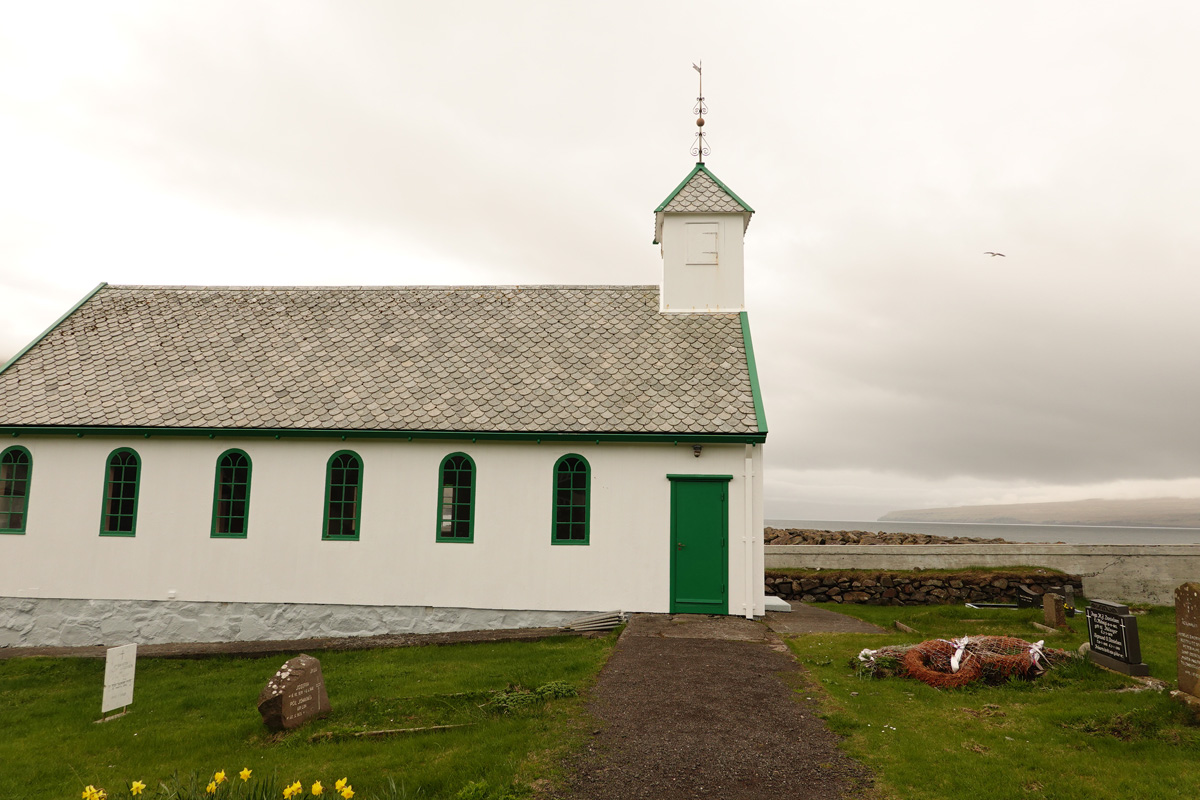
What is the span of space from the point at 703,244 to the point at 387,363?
829 centimetres

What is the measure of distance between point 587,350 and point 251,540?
8366 millimetres

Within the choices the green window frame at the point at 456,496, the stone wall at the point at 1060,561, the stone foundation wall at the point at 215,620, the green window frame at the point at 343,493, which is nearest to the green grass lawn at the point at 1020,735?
the stone foundation wall at the point at 215,620

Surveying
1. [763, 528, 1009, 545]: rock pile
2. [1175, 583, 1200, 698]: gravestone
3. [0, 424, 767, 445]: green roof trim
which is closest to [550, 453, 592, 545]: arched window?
[0, 424, 767, 445]: green roof trim

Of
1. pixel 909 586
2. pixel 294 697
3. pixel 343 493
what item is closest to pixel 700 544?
pixel 343 493

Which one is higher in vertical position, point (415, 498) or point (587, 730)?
point (415, 498)

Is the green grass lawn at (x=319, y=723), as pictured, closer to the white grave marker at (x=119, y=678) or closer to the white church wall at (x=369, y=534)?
the white grave marker at (x=119, y=678)

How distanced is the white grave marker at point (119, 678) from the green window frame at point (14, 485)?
747 cm

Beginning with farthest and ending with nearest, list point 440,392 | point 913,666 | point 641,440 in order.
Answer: point 440,392, point 641,440, point 913,666

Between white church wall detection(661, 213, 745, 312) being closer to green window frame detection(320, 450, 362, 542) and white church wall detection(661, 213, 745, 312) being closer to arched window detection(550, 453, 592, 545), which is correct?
arched window detection(550, 453, 592, 545)

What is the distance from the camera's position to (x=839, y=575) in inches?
771

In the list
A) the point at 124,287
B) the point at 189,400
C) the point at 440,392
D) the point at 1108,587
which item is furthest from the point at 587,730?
the point at 124,287

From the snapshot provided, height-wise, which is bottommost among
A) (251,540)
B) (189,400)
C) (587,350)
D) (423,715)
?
(423,715)

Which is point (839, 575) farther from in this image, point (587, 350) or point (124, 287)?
A: point (124, 287)

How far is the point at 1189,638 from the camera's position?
823 centimetres
